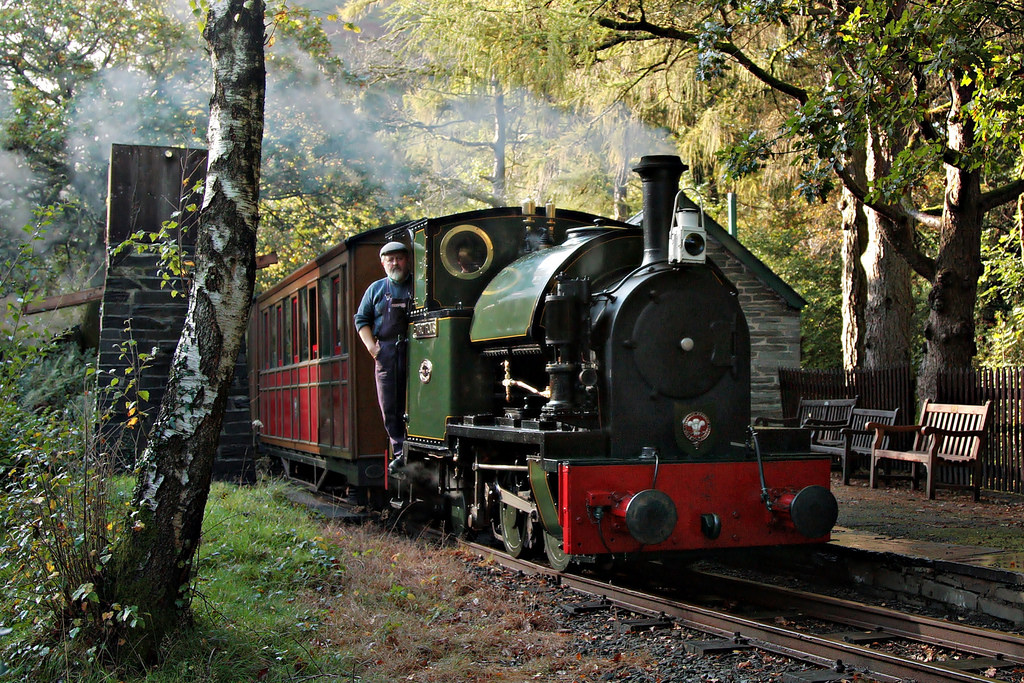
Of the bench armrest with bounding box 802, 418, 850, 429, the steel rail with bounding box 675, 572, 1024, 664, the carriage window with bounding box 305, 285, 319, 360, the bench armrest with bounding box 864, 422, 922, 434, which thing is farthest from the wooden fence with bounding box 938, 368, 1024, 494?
the carriage window with bounding box 305, 285, 319, 360

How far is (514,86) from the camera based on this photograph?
10.9 metres

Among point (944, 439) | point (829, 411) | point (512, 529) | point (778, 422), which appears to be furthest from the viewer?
point (829, 411)

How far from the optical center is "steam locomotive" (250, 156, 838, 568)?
509cm

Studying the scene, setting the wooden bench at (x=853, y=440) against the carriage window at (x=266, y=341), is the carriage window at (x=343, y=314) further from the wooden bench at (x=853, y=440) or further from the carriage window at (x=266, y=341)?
the wooden bench at (x=853, y=440)

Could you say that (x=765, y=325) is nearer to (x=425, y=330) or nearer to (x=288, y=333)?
(x=288, y=333)

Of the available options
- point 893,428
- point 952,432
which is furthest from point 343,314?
point 952,432

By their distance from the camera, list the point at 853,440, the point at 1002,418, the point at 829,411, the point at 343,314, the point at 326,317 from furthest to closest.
Answer: the point at 829,411 → the point at 853,440 → the point at 326,317 → the point at 1002,418 → the point at 343,314

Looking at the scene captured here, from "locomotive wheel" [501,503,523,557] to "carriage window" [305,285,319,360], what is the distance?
427cm

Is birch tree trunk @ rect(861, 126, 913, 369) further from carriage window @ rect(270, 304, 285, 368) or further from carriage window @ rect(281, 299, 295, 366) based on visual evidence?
carriage window @ rect(270, 304, 285, 368)

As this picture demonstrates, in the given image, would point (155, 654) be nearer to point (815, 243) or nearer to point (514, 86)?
point (514, 86)

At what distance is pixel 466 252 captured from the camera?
677 centimetres

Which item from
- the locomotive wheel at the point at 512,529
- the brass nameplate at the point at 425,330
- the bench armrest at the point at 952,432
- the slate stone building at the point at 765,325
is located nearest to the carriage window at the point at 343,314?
the brass nameplate at the point at 425,330

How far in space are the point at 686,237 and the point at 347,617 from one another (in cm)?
290

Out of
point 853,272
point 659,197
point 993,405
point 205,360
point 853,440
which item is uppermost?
point 853,272
